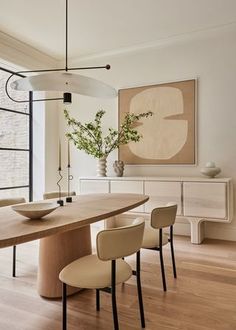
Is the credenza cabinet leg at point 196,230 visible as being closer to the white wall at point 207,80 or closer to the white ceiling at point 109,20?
the white wall at point 207,80

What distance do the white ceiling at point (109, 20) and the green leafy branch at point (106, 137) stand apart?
1.16 metres

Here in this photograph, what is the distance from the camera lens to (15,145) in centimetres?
463

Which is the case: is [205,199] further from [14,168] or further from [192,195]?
[14,168]

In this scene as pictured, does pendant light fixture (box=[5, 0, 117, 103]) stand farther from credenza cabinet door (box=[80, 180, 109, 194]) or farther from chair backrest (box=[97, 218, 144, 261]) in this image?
credenza cabinet door (box=[80, 180, 109, 194])

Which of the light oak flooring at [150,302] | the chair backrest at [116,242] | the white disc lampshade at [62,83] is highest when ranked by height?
the white disc lampshade at [62,83]

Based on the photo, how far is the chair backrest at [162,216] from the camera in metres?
2.12

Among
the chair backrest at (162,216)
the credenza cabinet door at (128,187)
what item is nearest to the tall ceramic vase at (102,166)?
the credenza cabinet door at (128,187)

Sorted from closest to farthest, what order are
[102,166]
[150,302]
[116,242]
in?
[116,242] < [150,302] < [102,166]

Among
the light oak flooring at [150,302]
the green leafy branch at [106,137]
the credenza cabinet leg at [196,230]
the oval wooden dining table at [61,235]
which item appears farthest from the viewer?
the green leafy branch at [106,137]

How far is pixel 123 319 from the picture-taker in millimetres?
1914

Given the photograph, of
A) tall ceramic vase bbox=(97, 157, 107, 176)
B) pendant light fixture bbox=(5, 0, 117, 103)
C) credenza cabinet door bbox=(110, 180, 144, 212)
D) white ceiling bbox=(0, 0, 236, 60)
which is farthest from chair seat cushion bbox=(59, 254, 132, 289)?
white ceiling bbox=(0, 0, 236, 60)

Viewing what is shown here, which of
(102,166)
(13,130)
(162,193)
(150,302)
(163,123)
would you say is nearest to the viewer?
(150,302)

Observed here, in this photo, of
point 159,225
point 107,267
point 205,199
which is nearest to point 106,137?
point 205,199

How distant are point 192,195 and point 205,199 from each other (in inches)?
6.9
